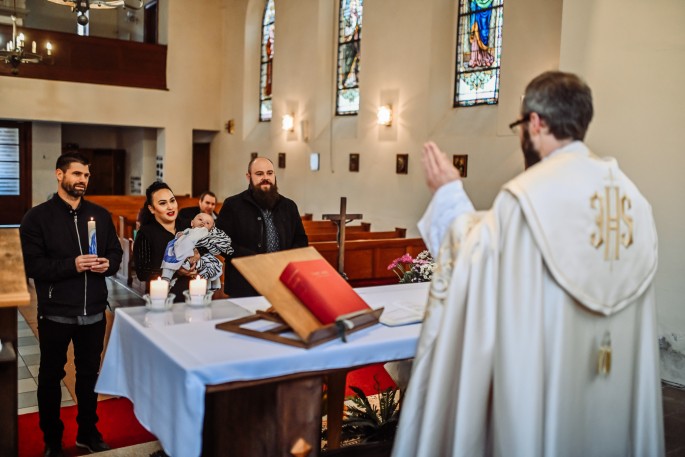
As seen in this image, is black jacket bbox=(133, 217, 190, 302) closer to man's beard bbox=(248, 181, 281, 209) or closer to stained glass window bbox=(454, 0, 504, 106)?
man's beard bbox=(248, 181, 281, 209)

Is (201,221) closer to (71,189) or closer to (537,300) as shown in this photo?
(71,189)

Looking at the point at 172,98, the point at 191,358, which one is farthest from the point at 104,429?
the point at 172,98

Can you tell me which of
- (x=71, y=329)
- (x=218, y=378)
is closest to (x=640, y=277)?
(x=218, y=378)

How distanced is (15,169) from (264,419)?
47.2 feet

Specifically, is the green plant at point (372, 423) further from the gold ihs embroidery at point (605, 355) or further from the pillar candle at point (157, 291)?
the gold ihs embroidery at point (605, 355)

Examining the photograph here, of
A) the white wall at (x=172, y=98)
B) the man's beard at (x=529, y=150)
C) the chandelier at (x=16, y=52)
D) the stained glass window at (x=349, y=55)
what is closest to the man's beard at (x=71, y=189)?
the man's beard at (x=529, y=150)

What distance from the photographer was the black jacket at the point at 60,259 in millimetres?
3572

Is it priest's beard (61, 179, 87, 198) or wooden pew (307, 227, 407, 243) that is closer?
priest's beard (61, 179, 87, 198)

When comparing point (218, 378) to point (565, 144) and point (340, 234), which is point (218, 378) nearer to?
point (565, 144)

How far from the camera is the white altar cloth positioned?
2199 mm

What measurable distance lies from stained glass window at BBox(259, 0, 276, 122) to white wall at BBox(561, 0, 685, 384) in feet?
31.2

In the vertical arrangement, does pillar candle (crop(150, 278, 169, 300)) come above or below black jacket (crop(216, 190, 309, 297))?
below

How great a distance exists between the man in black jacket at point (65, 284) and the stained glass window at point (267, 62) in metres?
11.0

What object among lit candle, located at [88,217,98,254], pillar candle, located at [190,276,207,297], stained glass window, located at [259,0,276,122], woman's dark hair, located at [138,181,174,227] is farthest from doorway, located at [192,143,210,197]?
pillar candle, located at [190,276,207,297]
